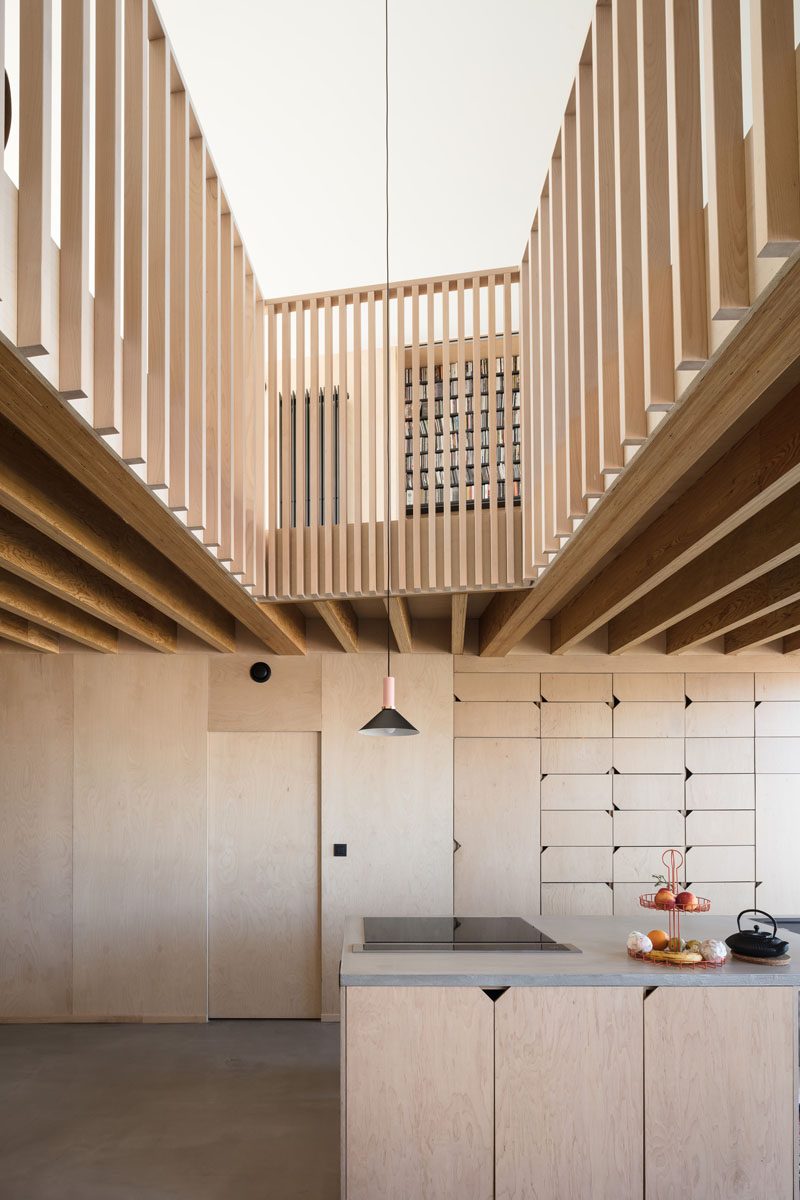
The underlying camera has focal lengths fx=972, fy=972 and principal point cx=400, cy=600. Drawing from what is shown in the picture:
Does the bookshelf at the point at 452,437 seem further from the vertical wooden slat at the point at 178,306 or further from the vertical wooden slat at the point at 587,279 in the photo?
the vertical wooden slat at the point at 178,306

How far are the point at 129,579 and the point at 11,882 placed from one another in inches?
140

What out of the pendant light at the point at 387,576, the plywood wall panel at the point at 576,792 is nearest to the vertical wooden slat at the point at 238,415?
the pendant light at the point at 387,576

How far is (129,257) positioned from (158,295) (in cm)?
27

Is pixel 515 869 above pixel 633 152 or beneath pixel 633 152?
beneath

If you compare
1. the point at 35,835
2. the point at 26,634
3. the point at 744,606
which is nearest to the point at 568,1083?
the point at 744,606

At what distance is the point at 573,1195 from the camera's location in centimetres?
365

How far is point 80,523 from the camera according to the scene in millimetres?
3377

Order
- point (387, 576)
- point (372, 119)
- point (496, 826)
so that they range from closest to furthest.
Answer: point (387, 576), point (372, 119), point (496, 826)

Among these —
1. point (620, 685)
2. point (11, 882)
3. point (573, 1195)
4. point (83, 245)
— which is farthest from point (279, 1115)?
point (83, 245)

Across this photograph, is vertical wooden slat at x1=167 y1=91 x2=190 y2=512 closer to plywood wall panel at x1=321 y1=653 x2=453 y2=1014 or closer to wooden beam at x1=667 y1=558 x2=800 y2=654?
wooden beam at x1=667 y1=558 x2=800 y2=654

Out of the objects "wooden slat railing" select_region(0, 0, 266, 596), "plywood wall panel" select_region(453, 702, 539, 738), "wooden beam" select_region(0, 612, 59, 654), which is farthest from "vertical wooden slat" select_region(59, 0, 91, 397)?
"plywood wall panel" select_region(453, 702, 539, 738)

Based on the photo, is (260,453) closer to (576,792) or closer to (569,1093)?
(569,1093)

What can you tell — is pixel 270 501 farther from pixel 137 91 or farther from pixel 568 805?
pixel 568 805

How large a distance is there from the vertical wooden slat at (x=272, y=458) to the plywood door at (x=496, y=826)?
2.56 m
